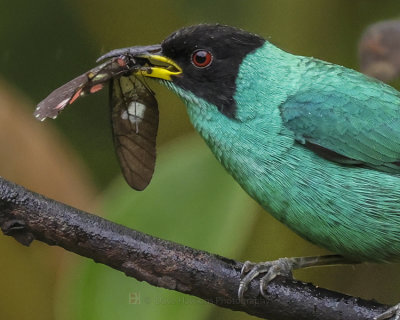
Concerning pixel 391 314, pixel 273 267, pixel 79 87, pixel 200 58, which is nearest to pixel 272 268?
pixel 273 267

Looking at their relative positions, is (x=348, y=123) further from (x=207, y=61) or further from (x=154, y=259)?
(x=154, y=259)

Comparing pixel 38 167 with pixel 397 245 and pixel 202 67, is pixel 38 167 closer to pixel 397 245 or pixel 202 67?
pixel 202 67

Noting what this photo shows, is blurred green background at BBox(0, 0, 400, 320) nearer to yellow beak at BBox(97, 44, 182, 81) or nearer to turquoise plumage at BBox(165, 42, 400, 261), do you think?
turquoise plumage at BBox(165, 42, 400, 261)

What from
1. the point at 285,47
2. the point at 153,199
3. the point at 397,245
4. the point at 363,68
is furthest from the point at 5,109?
the point at 397,245

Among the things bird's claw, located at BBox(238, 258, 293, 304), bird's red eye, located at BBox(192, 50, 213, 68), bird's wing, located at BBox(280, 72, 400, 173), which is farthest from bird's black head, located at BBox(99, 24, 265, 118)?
bird's claw, located at BBox(238, 258, 293, 304)

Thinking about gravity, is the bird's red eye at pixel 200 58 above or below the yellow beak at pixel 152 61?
above

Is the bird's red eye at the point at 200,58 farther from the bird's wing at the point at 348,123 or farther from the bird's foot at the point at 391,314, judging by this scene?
the bird's foot at the point at 391,314

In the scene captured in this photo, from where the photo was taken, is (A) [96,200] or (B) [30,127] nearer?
(A) [96,200]

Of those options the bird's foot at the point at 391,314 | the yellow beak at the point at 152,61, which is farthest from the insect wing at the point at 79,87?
the bird's foot at the point at 391,314
